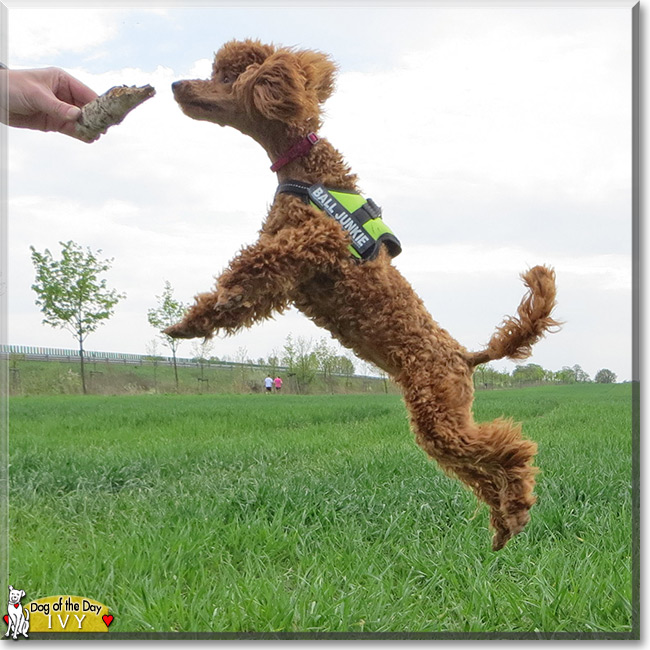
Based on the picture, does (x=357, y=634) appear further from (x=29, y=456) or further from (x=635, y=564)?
(x=29, y=456)

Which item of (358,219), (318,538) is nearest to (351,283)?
(358,219)

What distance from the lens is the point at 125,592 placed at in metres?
1.84

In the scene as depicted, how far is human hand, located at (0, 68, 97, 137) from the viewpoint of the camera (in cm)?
182

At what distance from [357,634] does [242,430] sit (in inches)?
121

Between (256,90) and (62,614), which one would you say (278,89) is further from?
(62,614)

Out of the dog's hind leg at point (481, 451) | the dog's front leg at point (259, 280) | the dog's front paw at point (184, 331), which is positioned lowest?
the dog's hind leg at point (481, 451)

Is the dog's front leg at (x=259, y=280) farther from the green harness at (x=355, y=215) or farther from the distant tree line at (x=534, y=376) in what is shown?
the distant tree line at (x=534, y=376)

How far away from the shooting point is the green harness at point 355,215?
138 cm

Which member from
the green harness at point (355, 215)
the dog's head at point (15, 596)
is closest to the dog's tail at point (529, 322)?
the green harness at point (355, 215)

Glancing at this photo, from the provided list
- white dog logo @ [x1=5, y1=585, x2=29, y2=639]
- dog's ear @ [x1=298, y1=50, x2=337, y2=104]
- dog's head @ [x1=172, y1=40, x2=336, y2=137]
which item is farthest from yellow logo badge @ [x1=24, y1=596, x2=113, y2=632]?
dog's ear @ [x1=298, y1=50, x2=337, y2=104]

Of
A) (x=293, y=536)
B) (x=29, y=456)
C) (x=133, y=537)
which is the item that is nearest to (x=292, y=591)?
(x=293, y=536)

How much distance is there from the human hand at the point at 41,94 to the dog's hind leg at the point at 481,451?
133cm

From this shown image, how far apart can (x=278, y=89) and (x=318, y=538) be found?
1645 millimetres

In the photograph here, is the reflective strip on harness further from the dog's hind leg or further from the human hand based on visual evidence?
the human hand
